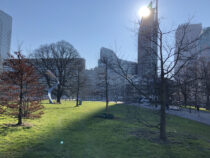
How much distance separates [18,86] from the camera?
31.1 feet

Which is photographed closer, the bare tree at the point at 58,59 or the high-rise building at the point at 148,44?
the high-rise building at the point at 148,44

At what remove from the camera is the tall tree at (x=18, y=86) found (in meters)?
9.05

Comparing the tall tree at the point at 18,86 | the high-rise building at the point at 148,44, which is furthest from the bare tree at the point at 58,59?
the high-rise building at the point at 148,44

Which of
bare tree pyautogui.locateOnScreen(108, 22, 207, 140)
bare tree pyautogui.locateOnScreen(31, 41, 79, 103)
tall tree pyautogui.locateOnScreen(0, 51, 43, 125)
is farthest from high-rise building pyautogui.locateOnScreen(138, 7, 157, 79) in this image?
bare tree pyautogui.locateOnScreen(31, 41, 79, 103)

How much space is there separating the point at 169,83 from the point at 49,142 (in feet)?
19.2

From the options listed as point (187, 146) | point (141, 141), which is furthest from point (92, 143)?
point (187, 146)

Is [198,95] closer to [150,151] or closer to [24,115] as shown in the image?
[150,151]

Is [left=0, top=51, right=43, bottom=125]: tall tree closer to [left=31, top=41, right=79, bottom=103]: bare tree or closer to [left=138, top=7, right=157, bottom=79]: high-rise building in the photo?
[left=138, top=7, right=157, bottom=79]: high-rise building

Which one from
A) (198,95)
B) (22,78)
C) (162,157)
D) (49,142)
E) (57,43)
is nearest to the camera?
(162,157)

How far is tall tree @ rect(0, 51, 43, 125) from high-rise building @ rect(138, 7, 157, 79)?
658cm

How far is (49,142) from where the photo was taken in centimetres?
639

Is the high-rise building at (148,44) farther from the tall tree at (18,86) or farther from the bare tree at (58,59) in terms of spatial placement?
the bare tree at (58,59)

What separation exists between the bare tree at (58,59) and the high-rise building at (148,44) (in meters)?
27.8

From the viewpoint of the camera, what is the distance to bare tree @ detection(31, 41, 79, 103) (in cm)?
3397
